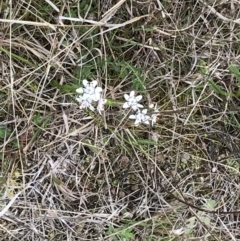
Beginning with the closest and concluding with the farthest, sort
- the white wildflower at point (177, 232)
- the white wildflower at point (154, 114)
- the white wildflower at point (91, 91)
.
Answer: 1. the white wildflower at point (91, 91)
2. the white wildflower at point (154, 114)
3. the white wildflower at point (177, 232)

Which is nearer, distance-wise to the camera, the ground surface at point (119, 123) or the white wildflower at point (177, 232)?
the ground surface at point (119, 123)

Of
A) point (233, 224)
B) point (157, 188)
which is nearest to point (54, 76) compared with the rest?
point (157, 188)

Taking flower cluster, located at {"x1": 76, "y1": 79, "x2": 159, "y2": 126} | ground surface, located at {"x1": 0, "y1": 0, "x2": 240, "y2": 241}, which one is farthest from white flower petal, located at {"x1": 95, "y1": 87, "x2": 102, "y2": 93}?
ground surface, located at {"x1": 0, "y1": 0, "x2": 240, "y2": 241}

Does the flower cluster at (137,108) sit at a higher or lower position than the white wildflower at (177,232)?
higher

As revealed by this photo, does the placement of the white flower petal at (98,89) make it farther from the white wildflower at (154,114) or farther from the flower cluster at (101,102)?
the white wildflower at (154,114)

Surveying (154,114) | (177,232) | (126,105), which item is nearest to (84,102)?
(126,105)

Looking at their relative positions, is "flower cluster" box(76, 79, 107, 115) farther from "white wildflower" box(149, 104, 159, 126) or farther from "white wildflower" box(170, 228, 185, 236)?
"white wildflower" box(170, 228, 185, 236)

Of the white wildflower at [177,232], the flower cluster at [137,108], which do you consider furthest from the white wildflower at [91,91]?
the white wildflower at [177,232]
